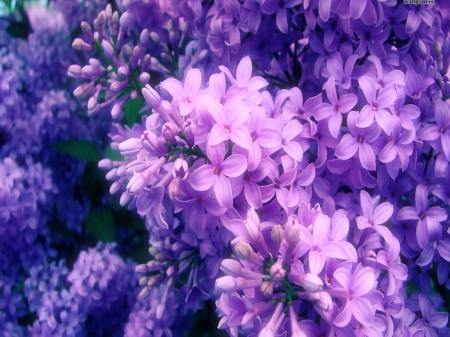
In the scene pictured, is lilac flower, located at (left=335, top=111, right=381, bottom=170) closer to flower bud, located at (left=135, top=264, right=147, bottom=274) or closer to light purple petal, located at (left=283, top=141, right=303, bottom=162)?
light purple petal, located at (left=283, top=141, right=303, bottom=162)

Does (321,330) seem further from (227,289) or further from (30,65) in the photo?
(30,65)

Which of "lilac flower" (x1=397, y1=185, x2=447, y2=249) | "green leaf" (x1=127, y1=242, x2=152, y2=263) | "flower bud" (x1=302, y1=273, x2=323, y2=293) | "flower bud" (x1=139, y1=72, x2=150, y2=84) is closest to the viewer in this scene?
"flower bud" (x1=302, y1=273, x2=323, y2=293)

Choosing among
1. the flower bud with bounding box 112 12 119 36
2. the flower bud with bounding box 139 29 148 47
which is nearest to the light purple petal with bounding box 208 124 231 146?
the flower bud with bounding box 139 29 148 47

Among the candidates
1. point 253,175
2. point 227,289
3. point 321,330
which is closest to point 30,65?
point 253,175

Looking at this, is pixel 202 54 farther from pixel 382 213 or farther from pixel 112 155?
Answer: pixel 382 213

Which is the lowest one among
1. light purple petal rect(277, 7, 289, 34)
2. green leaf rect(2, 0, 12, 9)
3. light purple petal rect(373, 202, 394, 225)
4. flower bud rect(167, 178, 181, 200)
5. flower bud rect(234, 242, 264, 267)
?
light purple petal rect(373, 202, 394, 225)

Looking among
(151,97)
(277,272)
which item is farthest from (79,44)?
(277,272)
